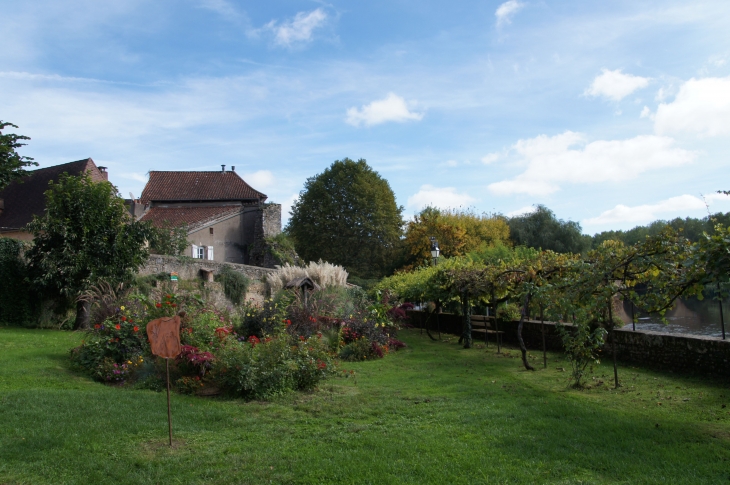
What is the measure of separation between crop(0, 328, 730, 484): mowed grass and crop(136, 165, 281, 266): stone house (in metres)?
21.0

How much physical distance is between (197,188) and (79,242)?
2200 cm

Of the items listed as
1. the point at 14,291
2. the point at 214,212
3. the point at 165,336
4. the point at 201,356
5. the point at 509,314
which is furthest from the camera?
the point at 214,212

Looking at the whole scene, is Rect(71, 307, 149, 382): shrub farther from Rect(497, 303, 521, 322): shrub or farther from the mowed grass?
Rect(497, 303, 521, 322): shrub

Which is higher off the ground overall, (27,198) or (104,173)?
(104,173)

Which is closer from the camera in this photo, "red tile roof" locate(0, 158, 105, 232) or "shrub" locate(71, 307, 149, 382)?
"shrub" locate(71, 307, 149, 382)

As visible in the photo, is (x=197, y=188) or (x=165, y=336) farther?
(x=197, y=188)

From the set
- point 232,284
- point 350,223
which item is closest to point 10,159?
point 232,284

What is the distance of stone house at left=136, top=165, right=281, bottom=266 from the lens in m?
30.5

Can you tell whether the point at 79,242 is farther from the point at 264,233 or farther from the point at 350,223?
the point at 350,223

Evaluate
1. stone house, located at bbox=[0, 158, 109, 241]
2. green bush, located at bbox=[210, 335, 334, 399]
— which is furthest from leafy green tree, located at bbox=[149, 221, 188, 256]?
green bush, located at bbox=[210, 335, 334, 399]

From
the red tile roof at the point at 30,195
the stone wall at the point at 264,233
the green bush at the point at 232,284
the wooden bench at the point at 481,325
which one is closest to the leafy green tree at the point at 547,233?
the stone wall at the point at 264,233

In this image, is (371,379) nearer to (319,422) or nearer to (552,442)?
(319,422)

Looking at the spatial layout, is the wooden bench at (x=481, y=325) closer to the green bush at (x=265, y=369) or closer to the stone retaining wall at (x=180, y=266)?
the green bush at (x=265, y=369)

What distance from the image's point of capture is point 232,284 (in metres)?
20.9
